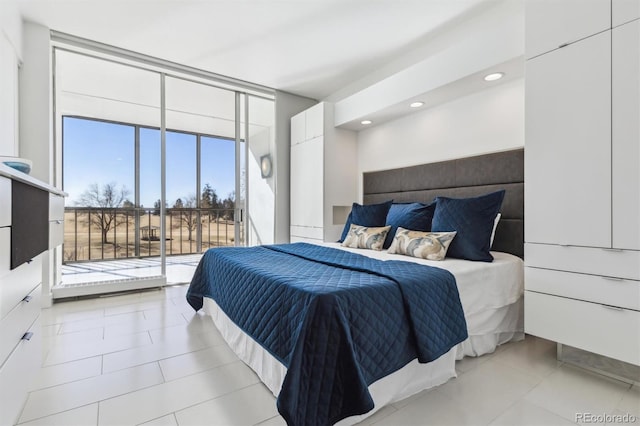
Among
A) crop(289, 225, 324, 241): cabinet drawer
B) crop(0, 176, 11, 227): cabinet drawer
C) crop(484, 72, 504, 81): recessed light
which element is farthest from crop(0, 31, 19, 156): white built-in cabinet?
crop(484, 72, 504, 81): recessed light

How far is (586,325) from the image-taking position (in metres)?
1.80

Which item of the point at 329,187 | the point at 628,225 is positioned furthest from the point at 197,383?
the point at 329,187

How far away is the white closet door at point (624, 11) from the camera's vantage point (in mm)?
1613

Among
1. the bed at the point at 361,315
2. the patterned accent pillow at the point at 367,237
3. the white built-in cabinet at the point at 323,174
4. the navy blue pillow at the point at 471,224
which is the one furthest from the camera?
the white built-in cabinet at the point at 323,174

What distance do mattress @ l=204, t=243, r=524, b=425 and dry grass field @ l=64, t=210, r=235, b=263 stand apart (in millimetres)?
2120

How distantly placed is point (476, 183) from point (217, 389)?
8.49 feet

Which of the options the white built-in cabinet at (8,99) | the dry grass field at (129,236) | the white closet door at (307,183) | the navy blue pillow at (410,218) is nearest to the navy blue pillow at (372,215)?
the navy blue pillow at (410,218)

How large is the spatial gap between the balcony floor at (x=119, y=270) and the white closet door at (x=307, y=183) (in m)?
1.74

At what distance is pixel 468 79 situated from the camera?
263 centimetres

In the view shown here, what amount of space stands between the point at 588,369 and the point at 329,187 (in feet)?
9.44

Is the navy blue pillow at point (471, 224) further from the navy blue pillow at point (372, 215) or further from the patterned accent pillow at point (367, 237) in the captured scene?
the navy blue pillow at point (372, 215)

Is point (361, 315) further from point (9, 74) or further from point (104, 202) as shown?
point (104, 202)

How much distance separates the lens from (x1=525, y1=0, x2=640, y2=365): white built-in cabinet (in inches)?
64.6

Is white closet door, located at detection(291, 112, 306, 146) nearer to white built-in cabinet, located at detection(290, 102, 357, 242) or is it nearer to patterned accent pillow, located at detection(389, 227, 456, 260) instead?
A: white built-in cabinet, located at detection(290, 102, 357, 242)
